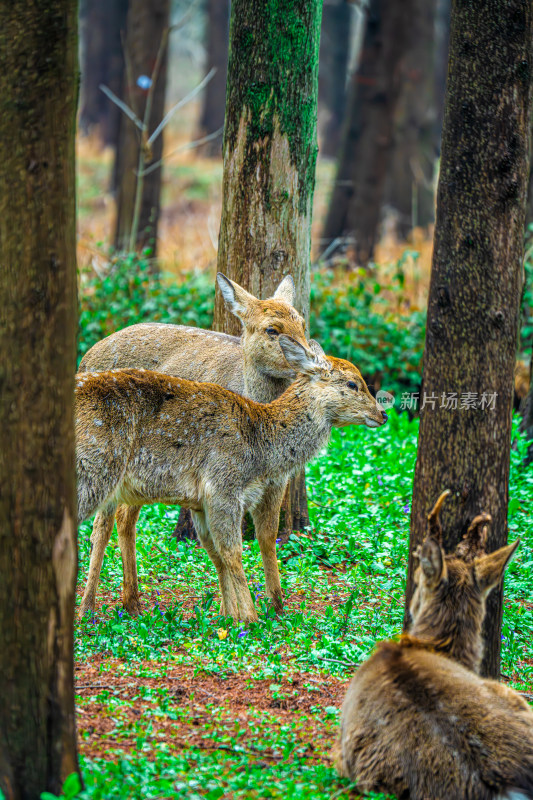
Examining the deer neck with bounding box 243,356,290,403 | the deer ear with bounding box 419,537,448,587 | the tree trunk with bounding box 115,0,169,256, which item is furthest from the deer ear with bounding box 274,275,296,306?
the tree trunk with bounding box 115,0,169,256

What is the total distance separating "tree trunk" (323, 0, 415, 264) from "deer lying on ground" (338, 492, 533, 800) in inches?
610

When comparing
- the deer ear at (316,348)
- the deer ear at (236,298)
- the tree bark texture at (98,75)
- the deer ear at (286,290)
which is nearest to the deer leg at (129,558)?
the deer ear at (316,348)

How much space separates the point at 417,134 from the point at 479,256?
2145 cm

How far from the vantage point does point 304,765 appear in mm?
4512

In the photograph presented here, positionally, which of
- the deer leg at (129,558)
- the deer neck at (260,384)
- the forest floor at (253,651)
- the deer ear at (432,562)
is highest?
the deer neck at (260,384)

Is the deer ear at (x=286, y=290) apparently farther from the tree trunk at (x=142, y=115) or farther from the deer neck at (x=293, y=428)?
the tree trunk at (x=142, y=115)

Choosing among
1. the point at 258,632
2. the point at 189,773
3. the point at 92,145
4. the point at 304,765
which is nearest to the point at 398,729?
the point at 304,765

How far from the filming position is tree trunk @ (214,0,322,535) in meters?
7.92

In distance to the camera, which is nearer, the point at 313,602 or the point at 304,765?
the point at 304,765

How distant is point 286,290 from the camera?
809 cm

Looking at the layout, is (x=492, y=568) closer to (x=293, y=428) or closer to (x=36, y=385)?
(x=36, y=385)

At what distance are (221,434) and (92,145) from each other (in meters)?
29.6

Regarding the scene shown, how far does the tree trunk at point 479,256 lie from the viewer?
5.07m

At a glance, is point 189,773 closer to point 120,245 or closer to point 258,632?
point 258,632
